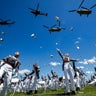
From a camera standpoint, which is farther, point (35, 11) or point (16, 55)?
point (35, 11)

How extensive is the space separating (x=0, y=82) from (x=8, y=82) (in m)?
4.55

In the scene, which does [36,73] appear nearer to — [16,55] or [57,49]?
[57,49]

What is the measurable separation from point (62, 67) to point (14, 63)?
4.93m

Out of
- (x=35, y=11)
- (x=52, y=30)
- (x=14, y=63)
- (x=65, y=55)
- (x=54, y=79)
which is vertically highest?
(x=35, y=11)

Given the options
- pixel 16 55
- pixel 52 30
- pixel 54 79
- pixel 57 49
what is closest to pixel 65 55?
pixel 57 49

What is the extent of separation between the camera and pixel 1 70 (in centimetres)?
1780

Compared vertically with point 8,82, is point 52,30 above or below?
above

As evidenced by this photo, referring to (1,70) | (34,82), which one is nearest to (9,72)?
(1,70)

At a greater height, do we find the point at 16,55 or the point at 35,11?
the point at 35,11

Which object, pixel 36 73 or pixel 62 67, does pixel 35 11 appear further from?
pixel 62 67

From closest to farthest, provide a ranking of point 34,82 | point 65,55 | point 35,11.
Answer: point 65,55, point 34,82, point 35,11

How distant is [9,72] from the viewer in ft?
58.3

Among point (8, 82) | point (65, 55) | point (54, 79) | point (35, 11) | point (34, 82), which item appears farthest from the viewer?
point (54, 79)

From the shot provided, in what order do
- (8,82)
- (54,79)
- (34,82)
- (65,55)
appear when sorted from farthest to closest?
1. (54,79)
2. (34,82)
3. (65,55)
4. (8,82)
